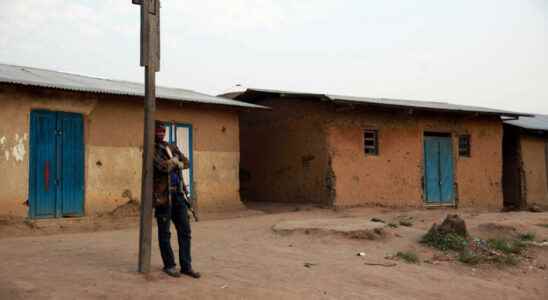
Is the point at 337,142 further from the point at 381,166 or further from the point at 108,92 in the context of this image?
the point at 108,92

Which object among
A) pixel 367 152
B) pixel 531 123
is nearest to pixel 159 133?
pixel 367 152

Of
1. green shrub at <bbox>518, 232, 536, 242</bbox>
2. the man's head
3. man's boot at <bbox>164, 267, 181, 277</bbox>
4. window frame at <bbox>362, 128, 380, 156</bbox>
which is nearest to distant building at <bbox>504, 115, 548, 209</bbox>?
window frame at <bbox>362, 128, 380, 156</bbox>

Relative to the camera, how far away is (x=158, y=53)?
16.9 feet

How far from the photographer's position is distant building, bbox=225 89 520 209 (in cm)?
1257

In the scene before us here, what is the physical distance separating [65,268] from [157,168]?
1.35 meters

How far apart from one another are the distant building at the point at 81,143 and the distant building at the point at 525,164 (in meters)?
9.49

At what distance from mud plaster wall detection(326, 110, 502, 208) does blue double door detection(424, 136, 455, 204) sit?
22 centimetres

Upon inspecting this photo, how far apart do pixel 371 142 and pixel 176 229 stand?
9.05 m

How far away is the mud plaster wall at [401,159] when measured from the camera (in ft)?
41.4

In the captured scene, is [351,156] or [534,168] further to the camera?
[534,168]

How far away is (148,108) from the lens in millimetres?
5020

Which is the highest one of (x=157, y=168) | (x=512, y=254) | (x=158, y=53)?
(x=158, y=53)

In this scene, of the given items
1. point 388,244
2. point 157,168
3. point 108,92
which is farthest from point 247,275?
point 108,92

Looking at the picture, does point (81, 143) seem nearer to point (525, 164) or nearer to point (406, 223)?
point (406, 223)
